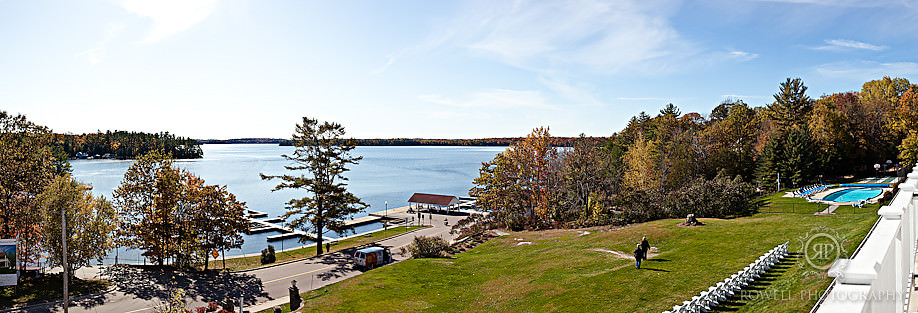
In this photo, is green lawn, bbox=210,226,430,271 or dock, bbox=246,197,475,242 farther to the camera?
dock, bbox=246,197,475,242

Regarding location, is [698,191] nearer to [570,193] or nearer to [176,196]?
[570,193]

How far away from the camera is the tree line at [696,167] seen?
127 feet

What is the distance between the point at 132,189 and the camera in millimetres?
32000

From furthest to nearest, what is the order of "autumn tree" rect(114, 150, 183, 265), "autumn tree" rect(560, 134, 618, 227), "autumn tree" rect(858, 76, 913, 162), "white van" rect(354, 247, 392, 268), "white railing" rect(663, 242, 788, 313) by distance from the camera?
"autumn tree" rect(858, 76, 913, 162)
"autumn tree" rect(560, 134, 618, 227)
"white van" rect(354, 247, 392, 268)
"autumn tree" rect(114, 150, 183, 265)
"white railing" rect(663, 242, 788, 313)

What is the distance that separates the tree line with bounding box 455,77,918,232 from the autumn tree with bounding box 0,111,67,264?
3252 cm

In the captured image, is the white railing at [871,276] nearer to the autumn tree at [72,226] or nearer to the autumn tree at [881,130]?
the autumn tree at [72,226]

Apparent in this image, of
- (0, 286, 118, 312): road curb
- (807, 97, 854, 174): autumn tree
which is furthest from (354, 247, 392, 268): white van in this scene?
(807, 97, 854, 174): autumn tree

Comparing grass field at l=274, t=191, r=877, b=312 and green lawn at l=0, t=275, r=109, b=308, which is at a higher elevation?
grass field at l=274, t=191, r=877, b=312

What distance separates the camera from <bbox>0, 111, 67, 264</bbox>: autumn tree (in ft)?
91.9

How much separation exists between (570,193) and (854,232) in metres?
32.6

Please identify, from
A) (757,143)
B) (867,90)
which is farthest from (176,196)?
Answer: (867,90)

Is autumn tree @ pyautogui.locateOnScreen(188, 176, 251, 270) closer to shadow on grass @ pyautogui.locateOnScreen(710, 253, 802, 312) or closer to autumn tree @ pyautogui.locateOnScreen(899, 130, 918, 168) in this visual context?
shadow on grass @ pyautogui.locateOnScreen(710, 253, 802, 312)

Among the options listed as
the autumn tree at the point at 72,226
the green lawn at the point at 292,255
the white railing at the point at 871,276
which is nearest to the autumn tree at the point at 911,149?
the green lawn at the point at 292,255

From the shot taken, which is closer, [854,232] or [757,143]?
[854,232]
